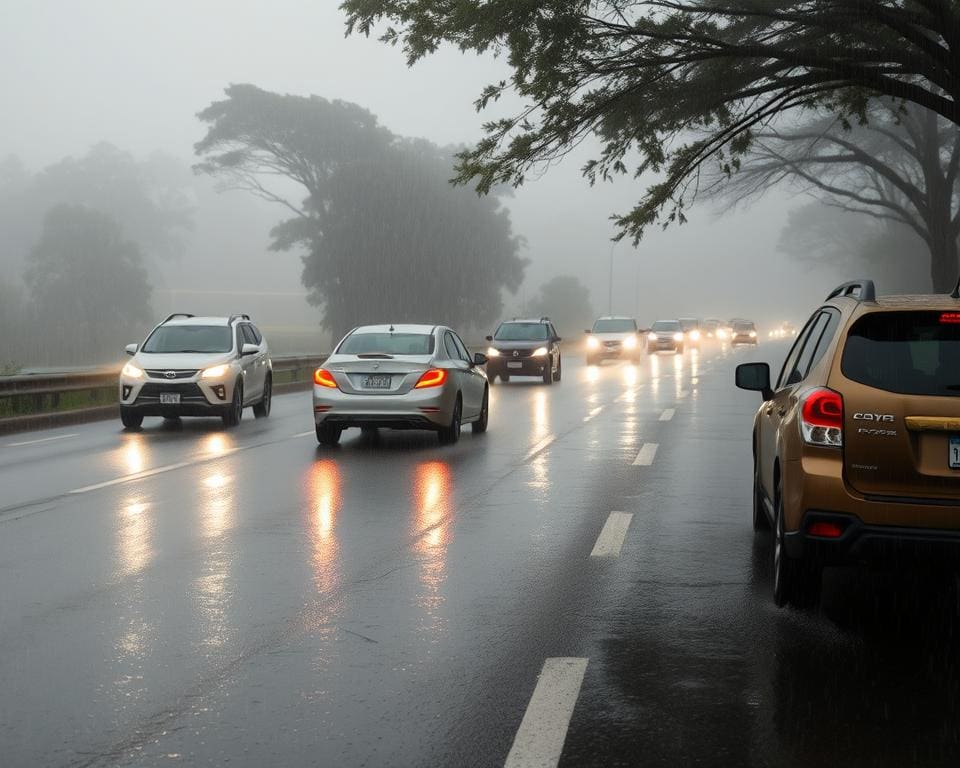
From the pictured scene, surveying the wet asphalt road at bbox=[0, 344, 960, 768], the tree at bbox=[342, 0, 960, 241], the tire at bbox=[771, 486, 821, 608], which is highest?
the tree at bbox=[342, 0, 960, 241]

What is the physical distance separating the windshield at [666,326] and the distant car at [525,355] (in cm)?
2518

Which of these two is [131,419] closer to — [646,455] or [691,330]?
[646,455]

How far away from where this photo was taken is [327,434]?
1686cm

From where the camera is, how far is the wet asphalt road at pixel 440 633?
4812mm

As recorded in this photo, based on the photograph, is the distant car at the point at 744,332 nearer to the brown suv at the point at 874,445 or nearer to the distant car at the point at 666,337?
the distant car at the point at 666,337

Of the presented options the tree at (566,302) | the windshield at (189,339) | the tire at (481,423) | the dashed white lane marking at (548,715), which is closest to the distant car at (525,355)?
the windshield at (189,339)

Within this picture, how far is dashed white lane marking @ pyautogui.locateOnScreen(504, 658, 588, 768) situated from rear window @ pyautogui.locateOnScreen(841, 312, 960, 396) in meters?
2.02

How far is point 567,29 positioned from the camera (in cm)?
1825

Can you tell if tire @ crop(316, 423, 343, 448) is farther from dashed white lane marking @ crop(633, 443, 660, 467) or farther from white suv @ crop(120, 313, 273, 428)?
dashed white lane marking @ crop(633, 443, 660, 467)

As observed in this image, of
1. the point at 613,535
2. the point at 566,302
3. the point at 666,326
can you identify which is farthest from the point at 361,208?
the point at 566,302

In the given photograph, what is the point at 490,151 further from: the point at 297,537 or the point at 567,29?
the point at 297,537

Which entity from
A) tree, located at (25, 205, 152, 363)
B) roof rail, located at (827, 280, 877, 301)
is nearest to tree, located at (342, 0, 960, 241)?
roof rail, located at (827, 280, 877, 301)

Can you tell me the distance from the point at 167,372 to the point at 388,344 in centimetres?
418

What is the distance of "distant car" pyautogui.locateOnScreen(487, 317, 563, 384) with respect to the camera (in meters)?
34.3
